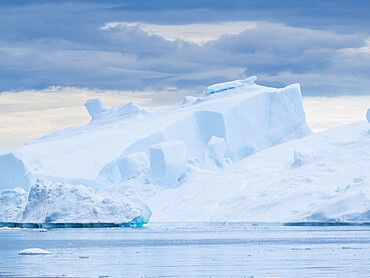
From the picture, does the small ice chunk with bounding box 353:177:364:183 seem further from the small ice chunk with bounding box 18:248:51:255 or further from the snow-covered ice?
the small ice chunk with bounding box 18:248:51:255

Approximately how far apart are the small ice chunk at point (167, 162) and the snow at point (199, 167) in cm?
11

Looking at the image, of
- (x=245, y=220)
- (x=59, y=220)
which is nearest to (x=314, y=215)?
(x=245, y=220)

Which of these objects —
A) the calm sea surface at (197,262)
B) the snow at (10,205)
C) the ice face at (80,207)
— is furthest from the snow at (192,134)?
the calm sea surface at (197,262)

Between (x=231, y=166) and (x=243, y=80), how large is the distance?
17521mm

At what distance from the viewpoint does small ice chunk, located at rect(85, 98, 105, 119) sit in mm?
86812

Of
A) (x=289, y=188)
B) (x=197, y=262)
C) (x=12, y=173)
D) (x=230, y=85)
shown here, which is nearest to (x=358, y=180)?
(x=289, y=188)

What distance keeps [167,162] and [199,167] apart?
7.19 metres

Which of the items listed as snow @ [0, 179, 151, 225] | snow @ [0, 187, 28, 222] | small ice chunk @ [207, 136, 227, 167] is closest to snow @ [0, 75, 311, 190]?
small ice chunk @ [207, 136, 227, 167]

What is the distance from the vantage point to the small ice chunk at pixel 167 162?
2653 inches

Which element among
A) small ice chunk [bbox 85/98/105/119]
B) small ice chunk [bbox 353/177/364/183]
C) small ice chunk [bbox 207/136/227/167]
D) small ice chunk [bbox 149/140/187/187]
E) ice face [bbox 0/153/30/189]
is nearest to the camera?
small ice chunk [bbox 353/177/364/183]

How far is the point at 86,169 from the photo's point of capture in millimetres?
71750

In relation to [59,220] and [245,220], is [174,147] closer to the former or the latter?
[245,220]

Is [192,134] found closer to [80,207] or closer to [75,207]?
[80,207]

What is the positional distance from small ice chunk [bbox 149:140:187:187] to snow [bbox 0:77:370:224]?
0.11 metres
